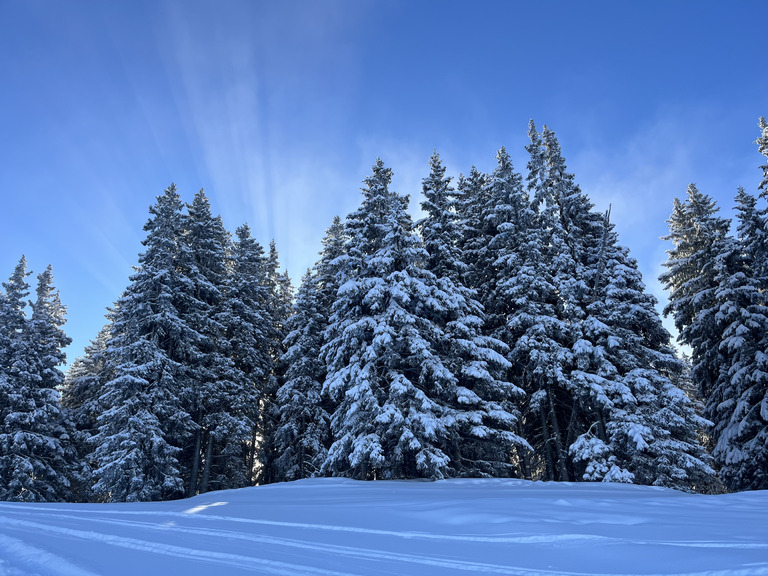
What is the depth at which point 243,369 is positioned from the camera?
24.0 metres

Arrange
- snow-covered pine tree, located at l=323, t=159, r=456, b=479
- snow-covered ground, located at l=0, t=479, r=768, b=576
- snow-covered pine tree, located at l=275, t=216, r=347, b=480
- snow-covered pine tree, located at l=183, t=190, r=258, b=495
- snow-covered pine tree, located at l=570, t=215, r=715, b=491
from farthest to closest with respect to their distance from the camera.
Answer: snow-covered pine tree, located at l=275, t=216, r=347, b=480 → snow-covered pine tree, located at l=183, t=190, r=258, b=495 → snow-covered pine tree, located at l=570, t=215, r=715, b=491 → snow-covered pine tree, located at l=323, t=159, r=456, b=479 → snow-covered ground, located at l=0, t=479, r=768, b=576

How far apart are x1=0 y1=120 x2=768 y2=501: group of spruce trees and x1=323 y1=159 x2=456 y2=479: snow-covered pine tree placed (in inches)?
3.5

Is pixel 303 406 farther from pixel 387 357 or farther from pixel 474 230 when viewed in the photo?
pixel 474 230

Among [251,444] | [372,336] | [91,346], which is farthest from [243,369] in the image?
[91,346]

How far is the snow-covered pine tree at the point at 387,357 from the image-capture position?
1393 centimetres

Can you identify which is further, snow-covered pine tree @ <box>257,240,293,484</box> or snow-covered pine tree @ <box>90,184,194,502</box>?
snow-covered pine tree @ <box>257,240,293,484</box>

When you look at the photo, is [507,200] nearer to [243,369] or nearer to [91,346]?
[243,369]

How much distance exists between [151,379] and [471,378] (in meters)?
14.1

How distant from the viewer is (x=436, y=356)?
15484mm

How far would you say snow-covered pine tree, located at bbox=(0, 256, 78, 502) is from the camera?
68.4 ft

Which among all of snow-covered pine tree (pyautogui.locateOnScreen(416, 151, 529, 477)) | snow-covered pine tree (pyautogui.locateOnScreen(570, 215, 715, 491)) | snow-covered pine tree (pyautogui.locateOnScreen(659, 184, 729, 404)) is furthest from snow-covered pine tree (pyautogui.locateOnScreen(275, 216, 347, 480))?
snow-covered pine tree (pyautogui.locateOnScreen(659, 184, 729, 404))

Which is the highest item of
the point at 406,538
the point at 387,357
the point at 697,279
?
the point at 697,279

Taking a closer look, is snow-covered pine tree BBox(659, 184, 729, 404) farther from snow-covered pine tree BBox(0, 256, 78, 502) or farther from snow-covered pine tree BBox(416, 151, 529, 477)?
snow-covered pine tree BBox(0, 256, 78, 502)

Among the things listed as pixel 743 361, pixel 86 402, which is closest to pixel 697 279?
pixel 743 361
